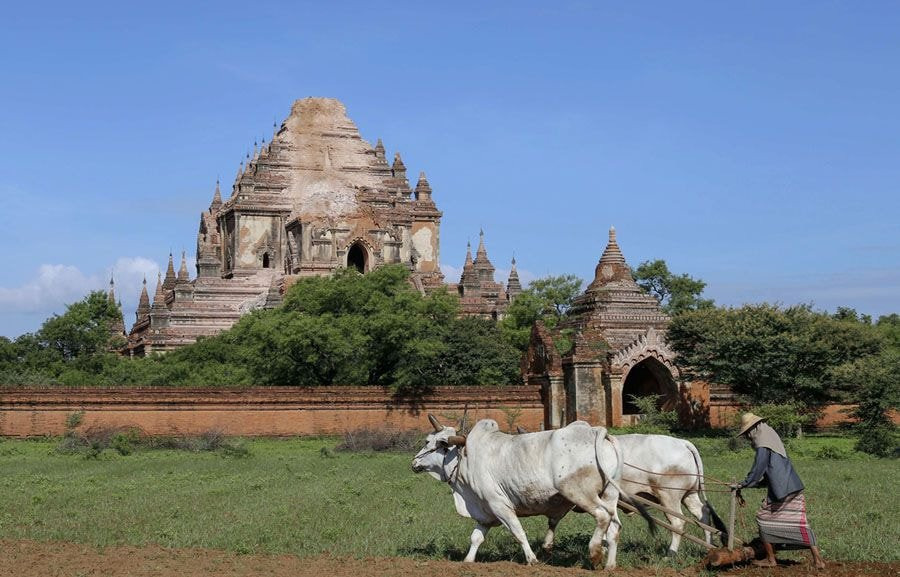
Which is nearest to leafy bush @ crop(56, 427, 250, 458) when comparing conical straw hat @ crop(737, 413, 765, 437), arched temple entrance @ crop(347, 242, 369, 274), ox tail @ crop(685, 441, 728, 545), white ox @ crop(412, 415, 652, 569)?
white ox @ crop(412, 415, 652, 569)

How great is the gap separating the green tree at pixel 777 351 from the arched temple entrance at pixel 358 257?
2800 centimetres

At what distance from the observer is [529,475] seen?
12.7 m

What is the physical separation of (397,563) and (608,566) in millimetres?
2088

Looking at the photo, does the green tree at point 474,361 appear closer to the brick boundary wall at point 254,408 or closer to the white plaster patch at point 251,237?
the brick boundary wall at point 254,408

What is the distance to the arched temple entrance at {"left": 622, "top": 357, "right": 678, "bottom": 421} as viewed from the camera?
39250 millimetres

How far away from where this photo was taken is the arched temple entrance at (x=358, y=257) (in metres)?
63.5

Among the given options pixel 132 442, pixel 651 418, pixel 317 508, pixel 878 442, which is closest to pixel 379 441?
pixel 132 442

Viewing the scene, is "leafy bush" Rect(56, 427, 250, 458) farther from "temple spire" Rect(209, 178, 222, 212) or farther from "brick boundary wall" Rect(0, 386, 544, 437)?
"temple spire" Rect(209, 178, 222, 212)

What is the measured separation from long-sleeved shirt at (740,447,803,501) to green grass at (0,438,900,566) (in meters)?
1.31

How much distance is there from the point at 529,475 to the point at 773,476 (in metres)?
2.31

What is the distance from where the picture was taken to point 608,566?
12.3m

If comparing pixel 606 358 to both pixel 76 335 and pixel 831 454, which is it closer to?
pixel 831 454

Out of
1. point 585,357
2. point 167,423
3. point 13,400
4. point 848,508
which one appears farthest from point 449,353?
point 848,508

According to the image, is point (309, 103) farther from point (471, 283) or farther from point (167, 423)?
point (167, 423)
